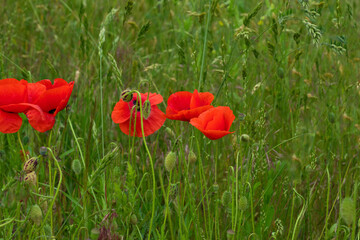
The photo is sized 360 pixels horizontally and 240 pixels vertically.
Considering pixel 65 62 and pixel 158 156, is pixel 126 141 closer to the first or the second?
pixel 158 156

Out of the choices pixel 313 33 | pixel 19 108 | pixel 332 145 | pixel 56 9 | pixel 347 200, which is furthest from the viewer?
pixel 56 9

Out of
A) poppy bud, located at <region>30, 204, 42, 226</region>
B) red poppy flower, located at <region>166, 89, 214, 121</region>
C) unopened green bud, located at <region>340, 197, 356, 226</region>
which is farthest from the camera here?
red poppy flower, located at <region>166, 89, 214, 121</region>

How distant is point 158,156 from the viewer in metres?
1.98

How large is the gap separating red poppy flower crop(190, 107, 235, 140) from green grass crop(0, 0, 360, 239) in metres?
0.08

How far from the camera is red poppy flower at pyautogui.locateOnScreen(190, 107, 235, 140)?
1130 millimetres

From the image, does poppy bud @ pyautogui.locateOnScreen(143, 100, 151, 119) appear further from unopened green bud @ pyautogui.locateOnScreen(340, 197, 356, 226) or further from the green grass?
unopened green bud @ pyautogui.locateOnScreen(340, 197, 356, 226)

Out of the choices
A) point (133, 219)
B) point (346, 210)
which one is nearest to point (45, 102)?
point (133, 219)

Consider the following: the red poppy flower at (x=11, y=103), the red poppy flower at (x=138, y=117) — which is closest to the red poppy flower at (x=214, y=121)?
the red poppy flower at (x=138, y=117)

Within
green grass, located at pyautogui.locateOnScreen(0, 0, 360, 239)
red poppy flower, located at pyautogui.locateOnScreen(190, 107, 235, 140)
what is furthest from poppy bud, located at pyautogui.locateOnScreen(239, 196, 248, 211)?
red poppy flower, located at pyautogui.locateOnScreen(190, 107, 235, 140)

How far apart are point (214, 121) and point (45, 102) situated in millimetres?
412

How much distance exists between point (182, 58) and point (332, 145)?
26.9 inches

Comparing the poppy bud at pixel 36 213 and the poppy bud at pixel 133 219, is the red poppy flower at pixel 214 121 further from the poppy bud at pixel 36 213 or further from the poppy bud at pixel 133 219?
the poppy bud at pixel 36 213

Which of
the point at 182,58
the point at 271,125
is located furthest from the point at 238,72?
the point at 182,58

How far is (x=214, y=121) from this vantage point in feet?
3.82
